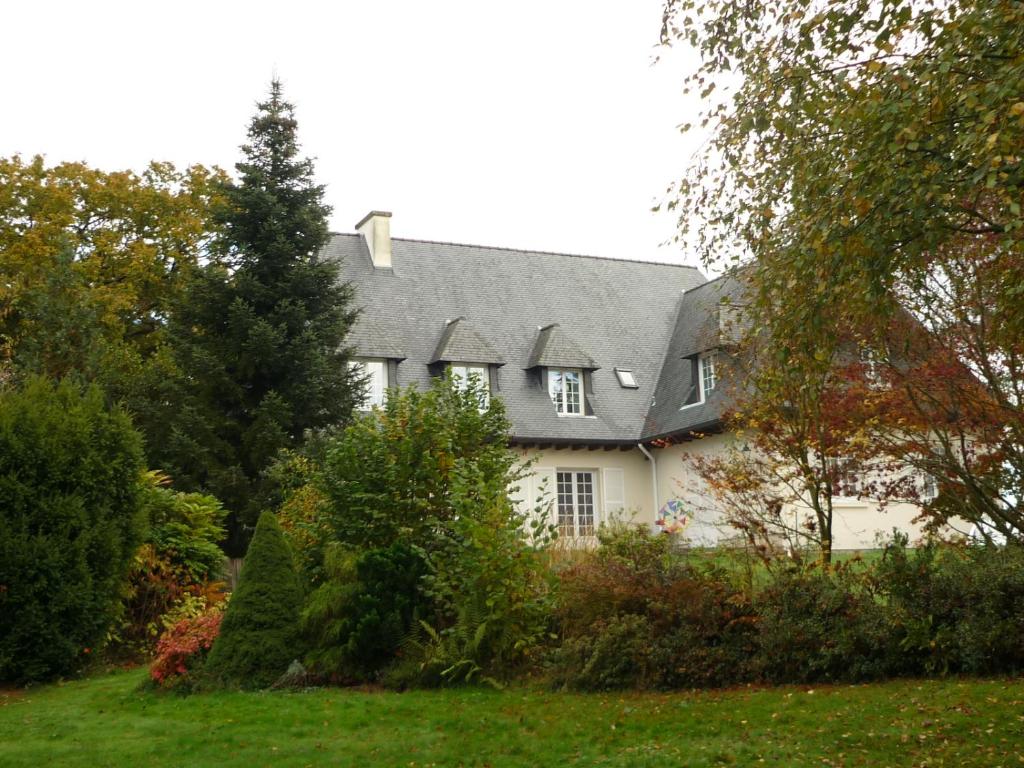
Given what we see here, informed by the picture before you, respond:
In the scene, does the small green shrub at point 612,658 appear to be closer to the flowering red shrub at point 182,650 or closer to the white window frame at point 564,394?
the flowering red shrub at point 182,650

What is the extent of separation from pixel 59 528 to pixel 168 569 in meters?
2.56

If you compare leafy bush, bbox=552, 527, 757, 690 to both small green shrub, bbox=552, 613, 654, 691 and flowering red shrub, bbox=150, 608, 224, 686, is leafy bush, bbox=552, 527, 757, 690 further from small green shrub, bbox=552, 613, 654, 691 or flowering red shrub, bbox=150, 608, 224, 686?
flowering red shrub, bbox=150, 608, 224, 686

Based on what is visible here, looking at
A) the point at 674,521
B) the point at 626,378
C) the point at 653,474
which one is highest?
the point at 626,378

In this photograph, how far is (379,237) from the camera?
27250 millimetres

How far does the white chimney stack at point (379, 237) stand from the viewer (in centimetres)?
2712

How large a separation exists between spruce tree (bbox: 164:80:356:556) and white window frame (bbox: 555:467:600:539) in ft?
25.3

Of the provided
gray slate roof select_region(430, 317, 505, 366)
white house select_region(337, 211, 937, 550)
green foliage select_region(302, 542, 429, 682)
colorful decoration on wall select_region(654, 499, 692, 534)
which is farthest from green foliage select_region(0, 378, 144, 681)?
gray slate roof select_region(430, 317, 505, 366)

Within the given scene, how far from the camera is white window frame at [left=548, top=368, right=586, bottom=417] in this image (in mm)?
25656

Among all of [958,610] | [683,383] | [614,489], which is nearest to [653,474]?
[614,489]

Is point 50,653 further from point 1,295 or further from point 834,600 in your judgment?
point 1,295

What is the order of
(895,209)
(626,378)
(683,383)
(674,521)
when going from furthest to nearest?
(626,378)
(683,383)
(674,521)
(895,209)

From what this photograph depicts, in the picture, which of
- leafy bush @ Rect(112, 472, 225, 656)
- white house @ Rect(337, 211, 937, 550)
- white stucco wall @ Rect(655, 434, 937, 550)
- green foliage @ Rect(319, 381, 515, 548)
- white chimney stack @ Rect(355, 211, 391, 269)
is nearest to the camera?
green foliage @ Rect(319, 381, 515, 548)

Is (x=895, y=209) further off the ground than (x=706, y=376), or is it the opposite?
(x=706, y=376)

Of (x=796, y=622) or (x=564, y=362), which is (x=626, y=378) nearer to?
(x=564, y=362)
